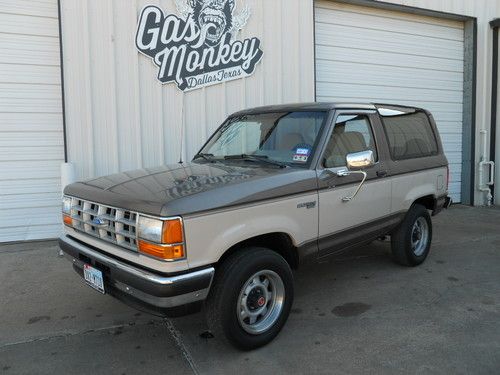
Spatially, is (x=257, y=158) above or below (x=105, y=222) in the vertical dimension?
above

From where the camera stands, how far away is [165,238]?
296cm

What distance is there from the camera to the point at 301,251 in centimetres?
384

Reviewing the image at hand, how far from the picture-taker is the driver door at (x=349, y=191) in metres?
4.02

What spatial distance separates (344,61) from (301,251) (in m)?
5.92

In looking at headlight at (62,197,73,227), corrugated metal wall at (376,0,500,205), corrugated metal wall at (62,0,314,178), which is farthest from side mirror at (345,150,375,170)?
corrugated metal wall at (376,0,500,205)

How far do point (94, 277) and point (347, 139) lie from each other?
2.50 metres

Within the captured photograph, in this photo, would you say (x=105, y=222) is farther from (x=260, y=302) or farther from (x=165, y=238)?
(x=260, y=302)

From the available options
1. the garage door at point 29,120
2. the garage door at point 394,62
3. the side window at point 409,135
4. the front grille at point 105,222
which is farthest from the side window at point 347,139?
the garage door at point 29,120

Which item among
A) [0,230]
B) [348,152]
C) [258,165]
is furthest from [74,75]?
[348,152]

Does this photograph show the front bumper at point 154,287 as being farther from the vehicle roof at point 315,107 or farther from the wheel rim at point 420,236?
the wheel rim at point 420,236

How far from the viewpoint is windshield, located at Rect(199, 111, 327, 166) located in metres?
4.07

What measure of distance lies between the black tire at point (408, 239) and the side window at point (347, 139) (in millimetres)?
1055

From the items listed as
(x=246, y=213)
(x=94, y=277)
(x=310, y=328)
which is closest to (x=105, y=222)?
(x=94, y=277)

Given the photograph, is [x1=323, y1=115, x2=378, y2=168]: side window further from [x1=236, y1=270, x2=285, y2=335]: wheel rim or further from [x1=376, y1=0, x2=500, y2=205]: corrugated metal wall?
[x1=376, y1=0, x2=500, y2=205]: corrugated metal wall
